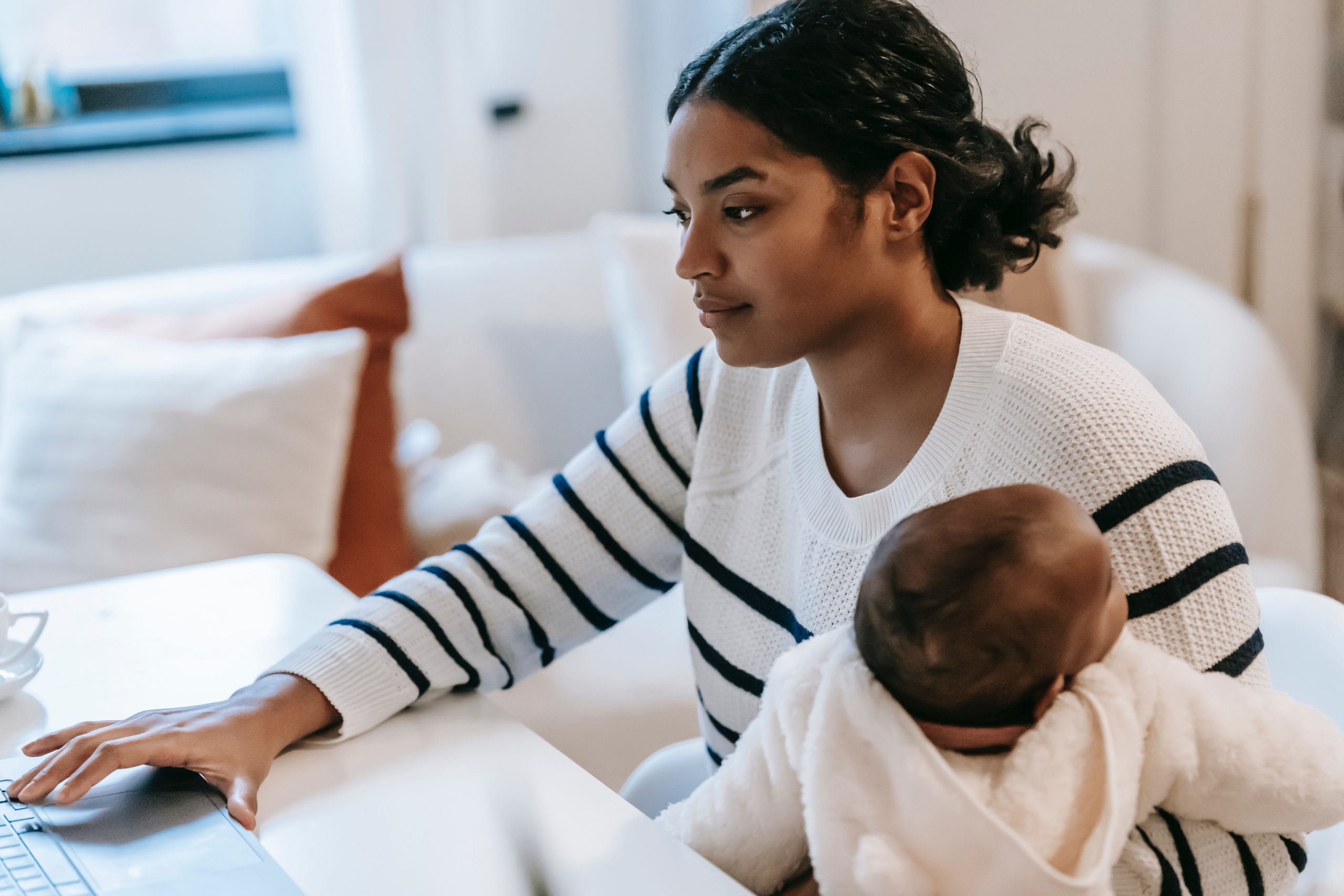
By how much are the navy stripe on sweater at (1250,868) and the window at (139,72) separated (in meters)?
2.20

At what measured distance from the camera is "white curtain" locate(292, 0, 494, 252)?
234cm

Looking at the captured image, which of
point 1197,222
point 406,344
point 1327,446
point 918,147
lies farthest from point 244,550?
point 1327,446

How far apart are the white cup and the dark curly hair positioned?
64 centimetres

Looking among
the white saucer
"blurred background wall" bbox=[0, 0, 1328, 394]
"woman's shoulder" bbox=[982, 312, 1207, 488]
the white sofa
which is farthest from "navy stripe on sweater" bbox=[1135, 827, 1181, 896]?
"blurred background wall" bbox=[0, 0, 1328, 394]

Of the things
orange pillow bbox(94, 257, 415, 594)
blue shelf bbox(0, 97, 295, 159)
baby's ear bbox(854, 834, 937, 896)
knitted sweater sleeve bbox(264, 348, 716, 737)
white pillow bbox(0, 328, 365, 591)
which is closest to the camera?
baby's ear bbox(854, 834, 937, 896)

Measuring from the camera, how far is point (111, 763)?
83 centimetres

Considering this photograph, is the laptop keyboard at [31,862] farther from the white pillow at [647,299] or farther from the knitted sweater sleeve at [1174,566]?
the white pillow at [647,299]

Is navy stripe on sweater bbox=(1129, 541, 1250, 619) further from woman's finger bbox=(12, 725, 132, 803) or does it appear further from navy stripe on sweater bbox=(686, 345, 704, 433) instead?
woman's finger bbox=(12, 725, 132, 803)

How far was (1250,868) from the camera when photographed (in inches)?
30.2

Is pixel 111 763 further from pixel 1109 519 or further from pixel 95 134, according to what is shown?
pixel 95 134

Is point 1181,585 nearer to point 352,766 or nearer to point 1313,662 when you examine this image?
point 1313,662

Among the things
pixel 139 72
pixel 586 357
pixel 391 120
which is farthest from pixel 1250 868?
pixel 139 72

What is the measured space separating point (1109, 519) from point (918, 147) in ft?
1.00

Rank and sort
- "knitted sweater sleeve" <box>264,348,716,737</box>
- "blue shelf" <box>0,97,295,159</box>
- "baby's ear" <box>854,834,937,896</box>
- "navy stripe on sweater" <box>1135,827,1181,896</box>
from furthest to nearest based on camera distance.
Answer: "blue shelf" <box>0,97,295,159</box>
"knitted sweater sleeve" <box>264,348,716,737</box>
"navy stripe on sweater" <box>1135,827,1181,896</box>
"baby's ear" <box>854,834,937,896</box>
